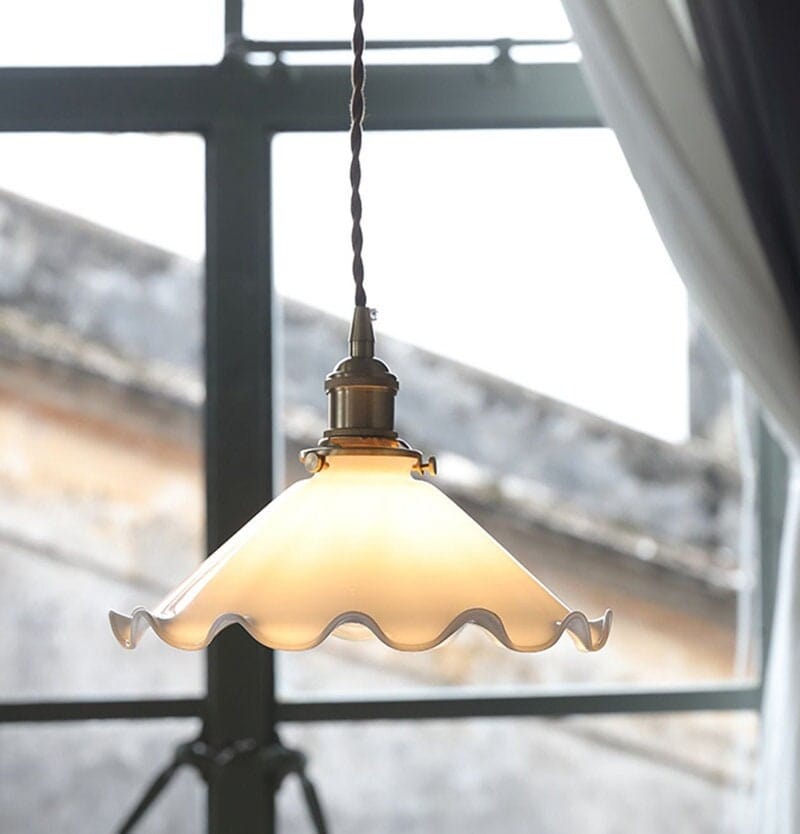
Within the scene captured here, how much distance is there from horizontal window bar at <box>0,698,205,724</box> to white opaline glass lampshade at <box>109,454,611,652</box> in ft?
3.75

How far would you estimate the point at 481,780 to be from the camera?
6.67ft

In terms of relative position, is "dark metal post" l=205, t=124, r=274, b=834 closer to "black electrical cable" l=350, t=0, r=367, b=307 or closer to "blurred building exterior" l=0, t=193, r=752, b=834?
"blurred building exterior" l=0, t=193, r=752, b=834

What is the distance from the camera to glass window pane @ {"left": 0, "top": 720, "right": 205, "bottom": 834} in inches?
78.0

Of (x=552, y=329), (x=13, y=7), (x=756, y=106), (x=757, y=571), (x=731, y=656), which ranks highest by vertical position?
(x=13, y=7)

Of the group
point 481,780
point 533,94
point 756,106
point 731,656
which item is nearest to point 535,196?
point 533,94

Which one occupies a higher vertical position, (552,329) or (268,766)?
(552,329)

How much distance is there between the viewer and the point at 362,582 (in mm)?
823

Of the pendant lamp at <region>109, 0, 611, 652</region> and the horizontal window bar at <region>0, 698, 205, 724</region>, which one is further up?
the pendant lamp at <region>109, 0, 611, 652</region>

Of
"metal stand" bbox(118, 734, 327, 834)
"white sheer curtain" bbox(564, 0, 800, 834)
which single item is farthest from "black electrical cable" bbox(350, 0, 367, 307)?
"metal stand" bbox(118, 734, 327, 834)

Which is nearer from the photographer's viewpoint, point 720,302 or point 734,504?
point 720,302

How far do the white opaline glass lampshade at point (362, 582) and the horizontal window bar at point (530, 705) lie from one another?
1129 millimetres

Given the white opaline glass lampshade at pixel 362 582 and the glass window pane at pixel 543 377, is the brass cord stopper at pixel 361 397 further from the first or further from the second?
the glass window pane at pixel 543 377

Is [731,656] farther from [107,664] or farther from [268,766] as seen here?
[107,664]

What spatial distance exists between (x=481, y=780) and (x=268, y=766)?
1.25ft
